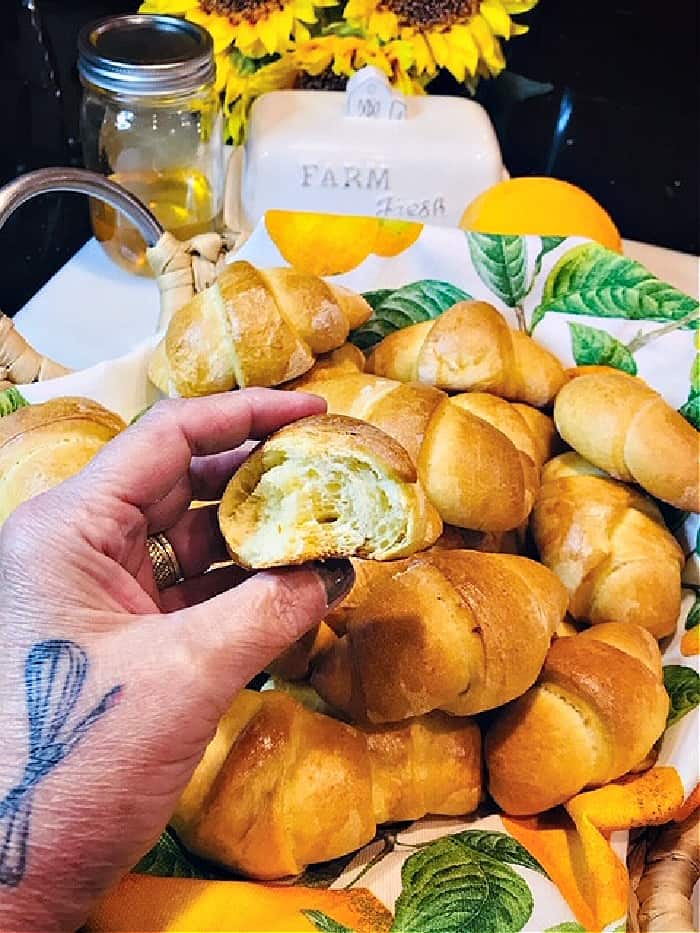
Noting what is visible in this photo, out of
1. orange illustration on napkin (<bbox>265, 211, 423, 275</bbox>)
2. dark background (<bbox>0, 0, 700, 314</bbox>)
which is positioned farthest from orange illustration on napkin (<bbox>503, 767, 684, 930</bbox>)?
dark background (<bbox>0, 0, 700, 314</bbox>)

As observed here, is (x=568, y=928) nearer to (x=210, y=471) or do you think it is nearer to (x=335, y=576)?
(x=335, y=576)

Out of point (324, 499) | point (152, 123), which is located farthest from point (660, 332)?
point (152, 123)

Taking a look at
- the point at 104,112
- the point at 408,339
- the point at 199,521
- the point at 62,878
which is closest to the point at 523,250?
the point at 408,339

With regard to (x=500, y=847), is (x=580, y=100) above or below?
above

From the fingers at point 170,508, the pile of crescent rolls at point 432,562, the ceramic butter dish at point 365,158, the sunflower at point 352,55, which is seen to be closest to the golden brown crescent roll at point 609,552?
the pile of crescent rolls at point 432,562

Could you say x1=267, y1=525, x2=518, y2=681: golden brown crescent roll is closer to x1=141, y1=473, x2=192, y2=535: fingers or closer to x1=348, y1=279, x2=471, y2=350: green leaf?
x1=141, y1=473, x2=192, y2=535: fingers

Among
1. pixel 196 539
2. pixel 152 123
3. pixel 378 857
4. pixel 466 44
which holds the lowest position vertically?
pixel 378 857

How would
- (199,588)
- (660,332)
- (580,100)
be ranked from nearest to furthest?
(199,588) → (660,332) → (580,100)
